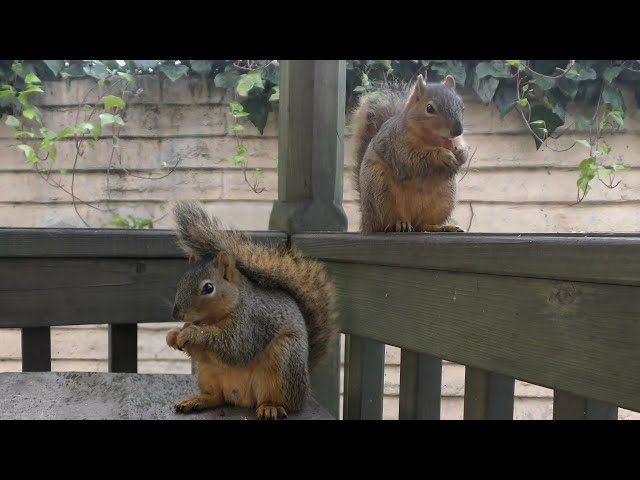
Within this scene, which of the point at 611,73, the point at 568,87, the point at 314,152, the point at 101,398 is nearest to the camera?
the point at 101,398

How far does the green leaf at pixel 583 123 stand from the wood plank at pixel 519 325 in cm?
124

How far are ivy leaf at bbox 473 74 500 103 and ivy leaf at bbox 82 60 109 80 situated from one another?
1.56 meters

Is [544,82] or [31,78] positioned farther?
[31,78]

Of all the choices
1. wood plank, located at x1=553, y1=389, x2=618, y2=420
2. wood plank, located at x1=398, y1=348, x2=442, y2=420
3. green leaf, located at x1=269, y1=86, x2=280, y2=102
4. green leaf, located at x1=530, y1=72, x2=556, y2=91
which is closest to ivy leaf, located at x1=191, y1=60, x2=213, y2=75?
green leaf, located at x1=269, y1=86, x2=280, y2=102

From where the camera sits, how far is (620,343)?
28.8 inches

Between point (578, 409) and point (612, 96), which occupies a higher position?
point (612, 96)

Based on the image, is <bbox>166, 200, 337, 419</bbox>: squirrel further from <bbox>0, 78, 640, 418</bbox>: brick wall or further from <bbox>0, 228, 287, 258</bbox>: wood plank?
<bbox>0, 78, 640, 418</bbox>: brick wall

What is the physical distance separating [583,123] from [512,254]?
1.49 metres

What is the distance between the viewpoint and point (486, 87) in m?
2.32

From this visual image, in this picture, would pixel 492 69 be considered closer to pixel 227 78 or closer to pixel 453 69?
pixel 453 69

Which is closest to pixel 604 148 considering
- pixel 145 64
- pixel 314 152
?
pixel 314 152

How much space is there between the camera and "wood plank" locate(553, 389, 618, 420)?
972mm

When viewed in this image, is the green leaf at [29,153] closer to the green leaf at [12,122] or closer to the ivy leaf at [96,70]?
the green leaf at [12,122]
